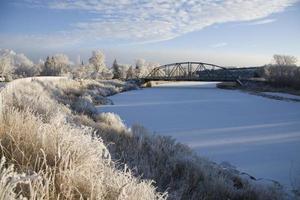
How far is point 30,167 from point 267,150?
927 cm

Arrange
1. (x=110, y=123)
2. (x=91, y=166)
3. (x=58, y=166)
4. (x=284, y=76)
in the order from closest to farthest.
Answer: (x=58, y=166)
(x=91, y=166)
(x=110, y=123)
(x=284, y=76)

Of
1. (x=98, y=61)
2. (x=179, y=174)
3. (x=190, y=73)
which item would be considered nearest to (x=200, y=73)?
(x=190, y=73)

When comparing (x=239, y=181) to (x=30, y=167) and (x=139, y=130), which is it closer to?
(x=139, y=130)

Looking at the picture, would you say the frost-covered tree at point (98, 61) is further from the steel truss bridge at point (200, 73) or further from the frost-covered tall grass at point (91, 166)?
the frost-covered tall grass at point (91, 166)

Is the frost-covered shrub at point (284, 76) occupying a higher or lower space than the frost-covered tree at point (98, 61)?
lower

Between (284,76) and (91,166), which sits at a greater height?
(91,166)

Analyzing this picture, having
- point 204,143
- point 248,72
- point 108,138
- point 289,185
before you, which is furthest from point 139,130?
point 248,72

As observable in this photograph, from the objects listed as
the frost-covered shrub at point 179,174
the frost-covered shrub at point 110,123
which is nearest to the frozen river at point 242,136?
the frost-covered shrub at point 179,174

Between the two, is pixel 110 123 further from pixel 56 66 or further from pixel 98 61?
pixel 98 61

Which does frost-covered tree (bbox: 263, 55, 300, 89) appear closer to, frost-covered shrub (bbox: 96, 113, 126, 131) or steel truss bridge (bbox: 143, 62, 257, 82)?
steel truss bridge (bbox: 143, 62, 257, 82)

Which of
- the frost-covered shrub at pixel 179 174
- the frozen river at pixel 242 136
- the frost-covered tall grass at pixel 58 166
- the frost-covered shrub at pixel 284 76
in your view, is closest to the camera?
the frost-covered tall grass at pixel 58 166

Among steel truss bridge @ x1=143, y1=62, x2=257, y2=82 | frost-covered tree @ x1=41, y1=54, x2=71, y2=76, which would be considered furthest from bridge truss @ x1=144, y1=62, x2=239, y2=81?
frost-covered tree @ x1=41, y1=54, x2=71, y2=76

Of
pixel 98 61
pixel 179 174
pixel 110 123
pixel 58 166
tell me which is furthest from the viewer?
pixel 98 61

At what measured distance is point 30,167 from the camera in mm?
3055
